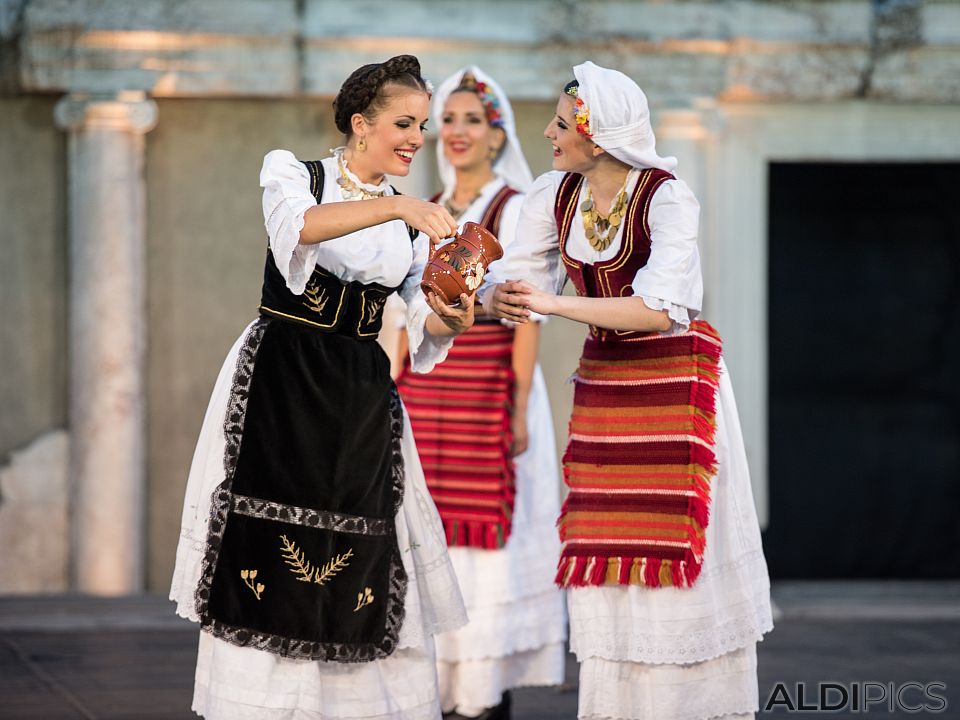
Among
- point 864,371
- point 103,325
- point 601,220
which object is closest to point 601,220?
point 601,220

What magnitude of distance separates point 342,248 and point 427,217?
1.22 ft

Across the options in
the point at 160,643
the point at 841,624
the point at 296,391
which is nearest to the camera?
the point at 296,391

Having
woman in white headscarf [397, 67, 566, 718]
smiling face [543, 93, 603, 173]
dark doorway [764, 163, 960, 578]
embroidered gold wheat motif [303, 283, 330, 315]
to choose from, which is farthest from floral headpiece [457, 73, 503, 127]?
dark doorway [764, 163, 960, 578]

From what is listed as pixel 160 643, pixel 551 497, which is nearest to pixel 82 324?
pixel 160 643

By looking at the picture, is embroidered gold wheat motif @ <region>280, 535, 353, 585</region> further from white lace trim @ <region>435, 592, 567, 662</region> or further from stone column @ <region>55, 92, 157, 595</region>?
stone column @ <region>55, 92, 157, 595</region>

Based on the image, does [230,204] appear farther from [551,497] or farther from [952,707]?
[952,707]

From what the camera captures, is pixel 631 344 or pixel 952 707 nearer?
pixel 631 344

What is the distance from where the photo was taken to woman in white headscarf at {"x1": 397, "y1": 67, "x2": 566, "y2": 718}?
457 cm

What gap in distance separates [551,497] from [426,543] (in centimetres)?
127

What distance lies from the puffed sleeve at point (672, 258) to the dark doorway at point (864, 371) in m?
3.68

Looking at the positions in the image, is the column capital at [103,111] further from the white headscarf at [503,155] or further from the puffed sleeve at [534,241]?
the puffed sleeve at [534,241]

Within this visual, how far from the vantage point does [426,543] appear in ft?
11.8

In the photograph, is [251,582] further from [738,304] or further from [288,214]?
[738,304]

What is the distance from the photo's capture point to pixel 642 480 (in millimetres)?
3701
